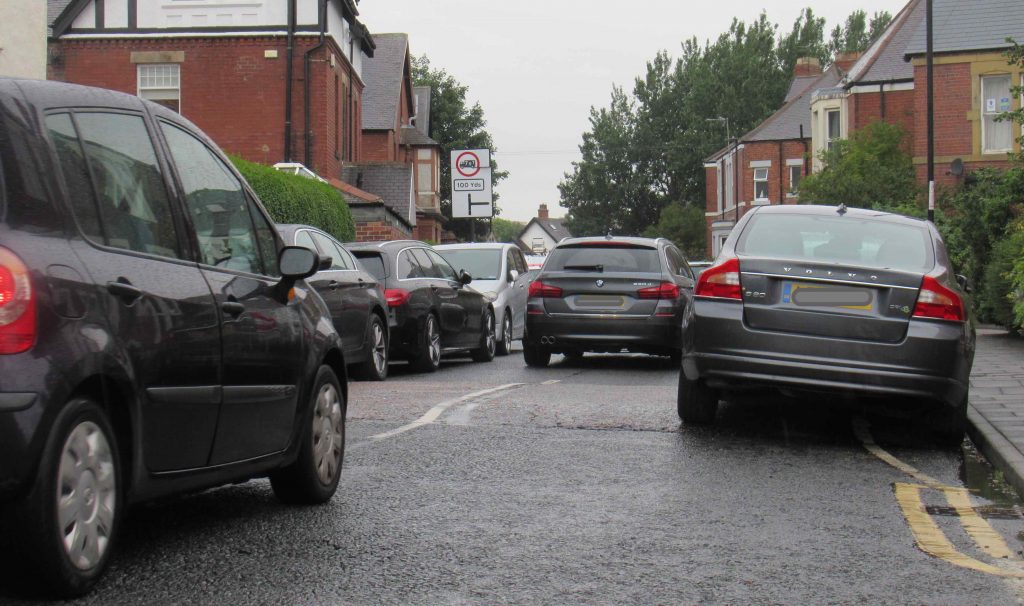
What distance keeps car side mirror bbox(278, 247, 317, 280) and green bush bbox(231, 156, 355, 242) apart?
48.5 ft

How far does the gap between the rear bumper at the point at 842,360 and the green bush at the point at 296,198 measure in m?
13.0

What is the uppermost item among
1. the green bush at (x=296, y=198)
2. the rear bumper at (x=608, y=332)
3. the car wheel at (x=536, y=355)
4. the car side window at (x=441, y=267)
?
the green bush at (x=296, y=198)

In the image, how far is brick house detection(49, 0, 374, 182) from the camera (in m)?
33.8

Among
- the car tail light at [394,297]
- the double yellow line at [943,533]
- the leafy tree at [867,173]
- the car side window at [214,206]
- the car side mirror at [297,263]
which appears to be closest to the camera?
the double yellow line at [943,533]

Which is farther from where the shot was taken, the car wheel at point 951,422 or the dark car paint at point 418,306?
the dark car paint at point 418,306

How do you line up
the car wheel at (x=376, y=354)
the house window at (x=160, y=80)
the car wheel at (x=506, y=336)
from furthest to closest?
the house window at (x=160, y=80) → the car wheel at (x=506, y=336) → the car wheel at (x=376, y=354)

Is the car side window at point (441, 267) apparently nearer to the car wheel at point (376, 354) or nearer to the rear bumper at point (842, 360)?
the car wheel at point (376, 354)

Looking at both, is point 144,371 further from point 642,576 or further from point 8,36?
point 8,36

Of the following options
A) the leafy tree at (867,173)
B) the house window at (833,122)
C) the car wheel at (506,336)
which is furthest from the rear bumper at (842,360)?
the house window at (833,122)

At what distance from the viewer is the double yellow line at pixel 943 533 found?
511 cm

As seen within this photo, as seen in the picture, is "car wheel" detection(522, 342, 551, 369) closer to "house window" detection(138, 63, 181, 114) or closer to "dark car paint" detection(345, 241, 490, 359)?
"dark car paint" detection(345, 241, 490, 359)

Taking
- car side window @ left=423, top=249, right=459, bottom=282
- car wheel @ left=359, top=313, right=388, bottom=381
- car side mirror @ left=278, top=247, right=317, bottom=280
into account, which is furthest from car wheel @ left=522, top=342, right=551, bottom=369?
car side mirror @ left=278, top=247, right=317, bottom=280

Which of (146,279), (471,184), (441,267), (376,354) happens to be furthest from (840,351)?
(471,184)

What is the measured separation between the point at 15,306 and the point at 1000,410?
7.85 m
